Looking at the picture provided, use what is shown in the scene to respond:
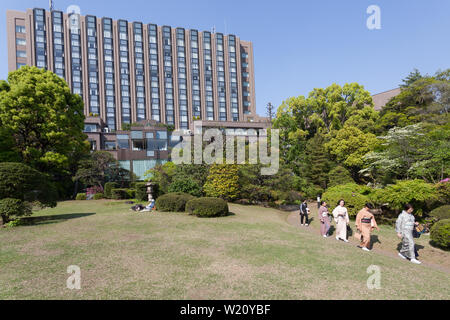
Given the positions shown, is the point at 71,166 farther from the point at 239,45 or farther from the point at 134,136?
the point at 239,45

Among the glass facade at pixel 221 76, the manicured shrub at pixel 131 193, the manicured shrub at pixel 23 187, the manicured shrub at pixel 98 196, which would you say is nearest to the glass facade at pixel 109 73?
the glass facade at pixel 221 76

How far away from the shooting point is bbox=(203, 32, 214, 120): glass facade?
69919mm

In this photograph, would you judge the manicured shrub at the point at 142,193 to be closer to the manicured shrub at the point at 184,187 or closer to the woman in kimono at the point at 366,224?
the manicured shrub at the point at 184,187

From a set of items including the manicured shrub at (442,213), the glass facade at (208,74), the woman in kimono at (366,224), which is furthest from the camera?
the glass facade at (208,74)

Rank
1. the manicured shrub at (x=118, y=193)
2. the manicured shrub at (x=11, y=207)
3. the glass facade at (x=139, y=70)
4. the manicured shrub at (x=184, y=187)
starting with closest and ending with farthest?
the manicured shrub at (x=11, y=207) → the manicured shrub at (x=184, y=187) → the manicured shrub at (x=118, y=193) → the glass facade at (x=139, y=70)

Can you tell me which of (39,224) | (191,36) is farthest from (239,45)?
(39,224)

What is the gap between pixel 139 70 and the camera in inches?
2549

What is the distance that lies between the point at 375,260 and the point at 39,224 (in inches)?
528

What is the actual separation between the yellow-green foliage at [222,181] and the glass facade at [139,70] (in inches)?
1980

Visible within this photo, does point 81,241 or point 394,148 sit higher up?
point 394,148

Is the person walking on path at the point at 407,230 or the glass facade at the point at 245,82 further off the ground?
the glass facade at the point at 245,82

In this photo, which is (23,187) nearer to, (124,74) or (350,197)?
(350,197)

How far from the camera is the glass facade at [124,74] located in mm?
62938
